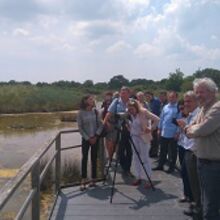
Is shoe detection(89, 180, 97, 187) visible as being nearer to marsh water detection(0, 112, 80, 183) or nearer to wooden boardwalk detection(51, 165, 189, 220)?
wooden boardwalk detection(51, 165, 189, 220)

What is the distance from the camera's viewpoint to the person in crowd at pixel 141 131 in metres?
8.28

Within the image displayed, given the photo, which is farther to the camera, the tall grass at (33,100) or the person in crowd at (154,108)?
the tall grass at (33,100)

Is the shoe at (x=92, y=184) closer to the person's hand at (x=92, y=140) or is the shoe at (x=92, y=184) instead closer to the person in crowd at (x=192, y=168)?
the person's hand at (x=92, y=140)

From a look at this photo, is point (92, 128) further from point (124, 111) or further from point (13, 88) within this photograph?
point (13, 88)

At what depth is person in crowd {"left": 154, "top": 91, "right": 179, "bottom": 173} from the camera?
9.21 m

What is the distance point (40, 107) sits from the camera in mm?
44562

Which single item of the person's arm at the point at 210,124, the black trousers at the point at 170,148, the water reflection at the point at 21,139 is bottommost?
the water reflection at the point at 21,139

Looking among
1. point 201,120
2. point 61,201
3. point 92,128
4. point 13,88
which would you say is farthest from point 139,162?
point 13,88

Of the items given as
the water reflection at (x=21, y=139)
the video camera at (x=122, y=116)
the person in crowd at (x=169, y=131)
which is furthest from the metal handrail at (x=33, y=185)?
the water reflection at (x=21, y=139)

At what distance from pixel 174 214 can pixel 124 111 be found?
2.51m

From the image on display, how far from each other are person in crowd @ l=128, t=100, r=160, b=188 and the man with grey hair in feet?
10.1

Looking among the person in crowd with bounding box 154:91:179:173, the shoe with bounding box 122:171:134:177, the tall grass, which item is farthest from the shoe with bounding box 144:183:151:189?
the tall grass

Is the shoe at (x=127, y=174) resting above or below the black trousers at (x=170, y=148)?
below

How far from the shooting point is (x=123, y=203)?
7.34 metres
